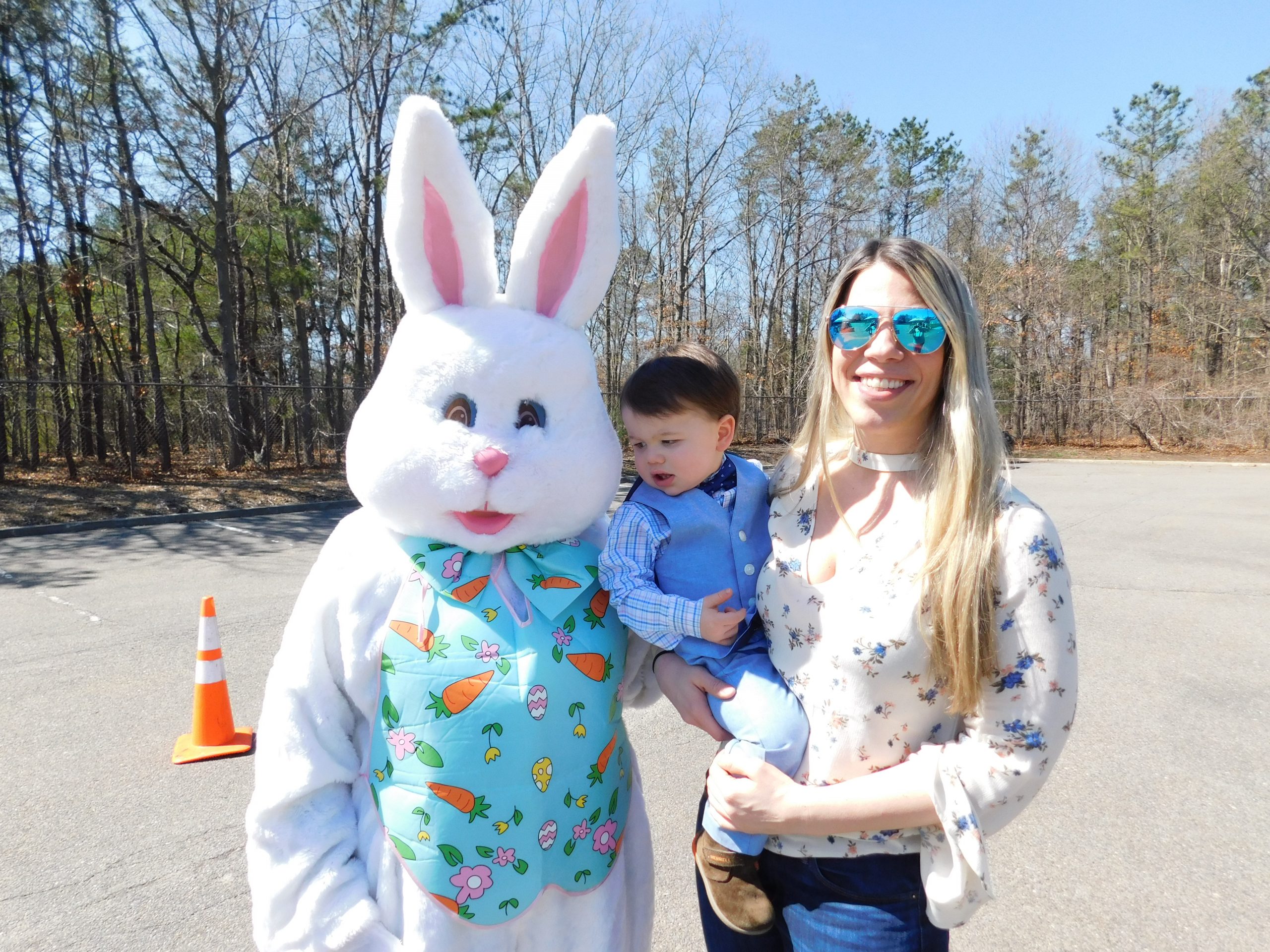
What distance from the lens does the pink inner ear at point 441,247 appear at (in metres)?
1.72

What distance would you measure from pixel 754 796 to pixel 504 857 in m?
0.48

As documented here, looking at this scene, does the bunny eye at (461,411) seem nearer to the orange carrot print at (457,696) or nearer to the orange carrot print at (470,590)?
the orange carrot print at (470,590)

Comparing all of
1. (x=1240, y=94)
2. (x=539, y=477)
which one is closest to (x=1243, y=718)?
(x=539, y=477)

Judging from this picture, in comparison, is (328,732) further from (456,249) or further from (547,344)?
(456,249)

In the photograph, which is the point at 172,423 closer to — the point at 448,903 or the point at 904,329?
the point at 448,903

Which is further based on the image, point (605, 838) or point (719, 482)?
point (719, 482)

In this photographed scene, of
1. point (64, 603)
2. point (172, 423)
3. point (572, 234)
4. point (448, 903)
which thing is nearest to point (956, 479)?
point (572, 234)

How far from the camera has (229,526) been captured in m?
11.2

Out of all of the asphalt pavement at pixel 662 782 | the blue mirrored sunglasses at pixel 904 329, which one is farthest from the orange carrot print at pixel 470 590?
the asphalt pavement at pixel 662 782

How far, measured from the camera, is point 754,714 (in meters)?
1.52

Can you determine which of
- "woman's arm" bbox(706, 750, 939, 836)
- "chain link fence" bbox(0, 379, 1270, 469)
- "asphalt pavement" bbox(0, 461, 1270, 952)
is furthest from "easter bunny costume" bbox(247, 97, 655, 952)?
"chain link fence" bbox(0, 379, 1270, 469)

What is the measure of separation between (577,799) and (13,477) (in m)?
15.9

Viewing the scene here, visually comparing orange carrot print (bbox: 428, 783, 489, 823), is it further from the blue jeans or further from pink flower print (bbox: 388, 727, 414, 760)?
the blue jeans

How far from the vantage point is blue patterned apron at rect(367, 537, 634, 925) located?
1.51 meters
